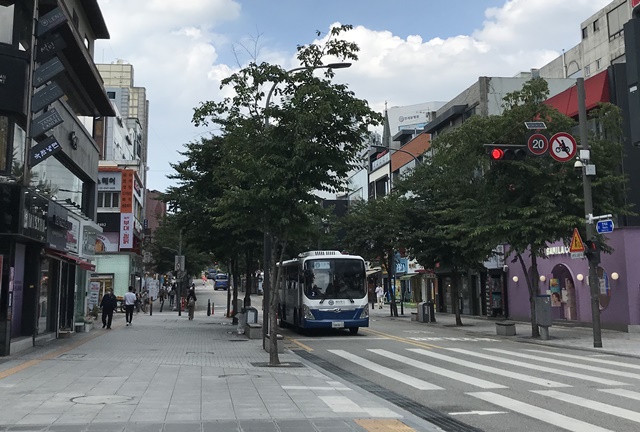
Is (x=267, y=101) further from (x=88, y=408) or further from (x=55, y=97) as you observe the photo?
(x=88, y=408)

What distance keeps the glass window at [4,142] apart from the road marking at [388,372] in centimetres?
1011

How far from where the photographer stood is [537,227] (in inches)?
823

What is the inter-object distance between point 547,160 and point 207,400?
16222mm

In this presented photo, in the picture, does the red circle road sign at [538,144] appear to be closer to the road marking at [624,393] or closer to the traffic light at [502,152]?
the traffic light at [502,152]

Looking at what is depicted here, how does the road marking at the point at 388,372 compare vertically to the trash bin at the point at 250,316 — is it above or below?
below

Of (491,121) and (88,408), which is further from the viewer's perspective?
(491,121)

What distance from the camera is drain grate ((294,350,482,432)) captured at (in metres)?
7.91

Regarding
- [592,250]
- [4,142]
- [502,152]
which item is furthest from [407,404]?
[4,142]

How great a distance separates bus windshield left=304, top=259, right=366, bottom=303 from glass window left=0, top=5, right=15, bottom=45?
43.0 feet

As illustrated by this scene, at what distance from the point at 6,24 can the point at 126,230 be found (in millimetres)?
37775

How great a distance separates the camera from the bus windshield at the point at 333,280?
79.5 ft

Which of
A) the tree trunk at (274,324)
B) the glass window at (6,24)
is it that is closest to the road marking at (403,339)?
the tree trunk at (274,324)

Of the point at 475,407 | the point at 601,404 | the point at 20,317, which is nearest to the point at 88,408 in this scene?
the point at 475,407

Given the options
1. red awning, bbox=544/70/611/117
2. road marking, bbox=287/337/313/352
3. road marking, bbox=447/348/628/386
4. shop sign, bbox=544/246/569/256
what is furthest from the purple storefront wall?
road marking, bbox=287/337/313/352
